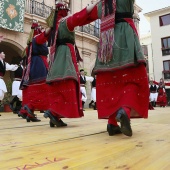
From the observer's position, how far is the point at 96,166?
0.93m

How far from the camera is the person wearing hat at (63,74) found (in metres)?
2.48

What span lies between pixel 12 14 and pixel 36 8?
1.71m

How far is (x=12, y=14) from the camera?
8.35 meters

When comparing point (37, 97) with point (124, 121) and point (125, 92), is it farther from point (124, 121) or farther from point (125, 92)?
point (124, 121)

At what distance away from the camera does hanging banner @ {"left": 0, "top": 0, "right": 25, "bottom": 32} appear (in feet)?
26.5

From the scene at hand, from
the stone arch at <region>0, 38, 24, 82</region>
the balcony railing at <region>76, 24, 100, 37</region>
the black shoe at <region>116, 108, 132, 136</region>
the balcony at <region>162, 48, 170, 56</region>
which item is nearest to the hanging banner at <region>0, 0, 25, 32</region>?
the stone arch at <region>0, 38, 24, 82</region>

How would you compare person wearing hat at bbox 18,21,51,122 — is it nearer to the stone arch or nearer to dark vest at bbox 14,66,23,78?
dark vest at bbox 14,66,23,78

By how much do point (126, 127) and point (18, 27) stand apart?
7856 millimetres

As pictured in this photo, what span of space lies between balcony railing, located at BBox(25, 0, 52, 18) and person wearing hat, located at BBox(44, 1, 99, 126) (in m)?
7.37

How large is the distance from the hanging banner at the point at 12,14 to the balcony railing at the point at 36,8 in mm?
765

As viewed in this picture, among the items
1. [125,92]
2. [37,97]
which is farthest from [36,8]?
[125,92]

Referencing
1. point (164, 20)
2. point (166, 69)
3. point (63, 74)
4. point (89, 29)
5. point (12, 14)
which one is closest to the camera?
point (63, 74)

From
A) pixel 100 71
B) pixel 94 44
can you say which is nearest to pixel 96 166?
pixel 100 71

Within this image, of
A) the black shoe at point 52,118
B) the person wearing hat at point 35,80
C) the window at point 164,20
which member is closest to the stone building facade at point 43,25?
the person wearing hat at point 35,80
